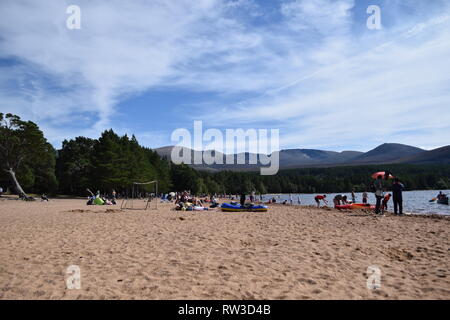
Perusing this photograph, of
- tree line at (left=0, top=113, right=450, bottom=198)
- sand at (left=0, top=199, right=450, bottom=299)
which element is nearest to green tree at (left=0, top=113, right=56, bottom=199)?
tree line at (left=0, top=113, right=450, bottom=198)

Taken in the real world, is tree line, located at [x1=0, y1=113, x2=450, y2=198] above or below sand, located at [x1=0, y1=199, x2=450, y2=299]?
above

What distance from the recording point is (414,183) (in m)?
140

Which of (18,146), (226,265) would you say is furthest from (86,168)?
(226,265)

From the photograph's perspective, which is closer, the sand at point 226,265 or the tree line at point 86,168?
the sand at point 226,265

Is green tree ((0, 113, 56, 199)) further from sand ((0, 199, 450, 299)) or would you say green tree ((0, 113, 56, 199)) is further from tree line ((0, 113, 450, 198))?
sand ((0, 199, 450, 299))

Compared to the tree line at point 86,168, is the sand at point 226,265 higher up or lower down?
lower down

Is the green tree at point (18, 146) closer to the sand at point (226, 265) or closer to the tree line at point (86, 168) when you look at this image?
the tree line at point (86, 168)

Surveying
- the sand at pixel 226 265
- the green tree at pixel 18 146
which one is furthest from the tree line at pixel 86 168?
the sand at pixel 226 265

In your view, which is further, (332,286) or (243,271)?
(243,271)
